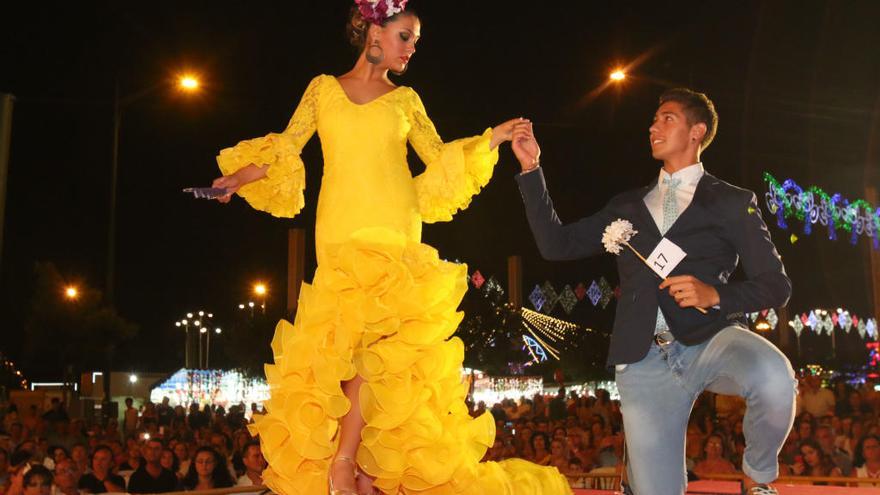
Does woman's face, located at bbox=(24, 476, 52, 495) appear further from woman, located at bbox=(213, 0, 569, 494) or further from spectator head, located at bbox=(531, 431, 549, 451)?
spectator head, located at bbox=(531, 431, 549, 451)

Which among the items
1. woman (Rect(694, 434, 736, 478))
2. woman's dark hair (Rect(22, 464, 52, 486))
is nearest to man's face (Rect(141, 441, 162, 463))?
woman's dark hair (Rect(22, 464, 52, 486))

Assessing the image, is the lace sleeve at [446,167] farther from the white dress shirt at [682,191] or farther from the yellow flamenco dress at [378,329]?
the white dress shirt at [682,191]

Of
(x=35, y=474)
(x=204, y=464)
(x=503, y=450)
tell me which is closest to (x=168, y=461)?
(x=204, y=464)

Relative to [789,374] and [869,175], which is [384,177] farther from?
[869,175]

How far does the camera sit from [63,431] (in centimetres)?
1252

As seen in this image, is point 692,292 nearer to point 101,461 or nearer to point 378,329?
point 378,329

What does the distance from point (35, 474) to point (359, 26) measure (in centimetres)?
471

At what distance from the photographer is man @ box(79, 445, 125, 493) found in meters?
8.51

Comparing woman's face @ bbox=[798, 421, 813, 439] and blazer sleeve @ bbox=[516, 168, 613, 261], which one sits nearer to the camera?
blazer sleeve @ bbox=[516, 168, 613, 261]

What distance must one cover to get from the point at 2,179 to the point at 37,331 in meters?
19.5

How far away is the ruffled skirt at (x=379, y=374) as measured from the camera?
142 inches

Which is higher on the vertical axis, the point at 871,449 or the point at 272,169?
the point at 272,169

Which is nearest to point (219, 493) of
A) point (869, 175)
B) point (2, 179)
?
point (2, 179)

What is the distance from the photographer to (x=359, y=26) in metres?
4.35
